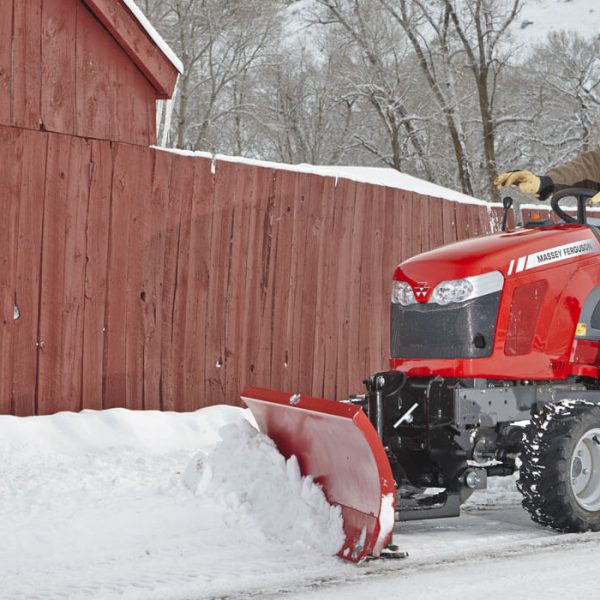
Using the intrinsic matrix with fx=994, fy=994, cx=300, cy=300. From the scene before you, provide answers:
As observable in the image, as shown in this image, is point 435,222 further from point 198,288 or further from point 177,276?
point 177,276

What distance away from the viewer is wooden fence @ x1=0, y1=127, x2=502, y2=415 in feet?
22.6

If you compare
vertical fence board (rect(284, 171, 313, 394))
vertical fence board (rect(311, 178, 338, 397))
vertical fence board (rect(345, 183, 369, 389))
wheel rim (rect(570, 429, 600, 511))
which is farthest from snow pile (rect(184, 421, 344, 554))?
vertical fence board (rect(345, 183, 369, 389))

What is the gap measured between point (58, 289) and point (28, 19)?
2096mm

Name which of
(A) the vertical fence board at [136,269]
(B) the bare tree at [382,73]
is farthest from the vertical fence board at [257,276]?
(B) the bare tree at [382,73]

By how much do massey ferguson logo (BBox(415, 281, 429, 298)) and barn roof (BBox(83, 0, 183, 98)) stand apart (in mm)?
3589

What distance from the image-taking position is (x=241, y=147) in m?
27.6

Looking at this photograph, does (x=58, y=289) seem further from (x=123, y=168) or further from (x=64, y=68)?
(x=64, y=68)

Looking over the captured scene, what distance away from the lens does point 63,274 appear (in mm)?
7008

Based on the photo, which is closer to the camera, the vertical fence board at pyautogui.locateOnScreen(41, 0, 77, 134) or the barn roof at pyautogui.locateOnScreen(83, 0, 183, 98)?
the vertical fence board at pyautogui.locateOnScreen(41, 0, 77, 134)

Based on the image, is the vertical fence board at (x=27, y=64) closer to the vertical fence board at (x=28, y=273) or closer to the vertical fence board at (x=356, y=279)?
the vertical fence board at (x=28, y=273)

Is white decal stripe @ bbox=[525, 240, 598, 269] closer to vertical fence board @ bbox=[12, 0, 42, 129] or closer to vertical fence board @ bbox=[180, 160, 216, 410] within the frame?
vertical fence board @ bbox=[180, 160, 216, 410]

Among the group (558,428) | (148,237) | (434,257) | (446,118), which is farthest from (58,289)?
(446,118)

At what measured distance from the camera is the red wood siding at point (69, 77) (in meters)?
7.28

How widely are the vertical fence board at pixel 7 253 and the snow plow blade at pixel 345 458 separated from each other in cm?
234
